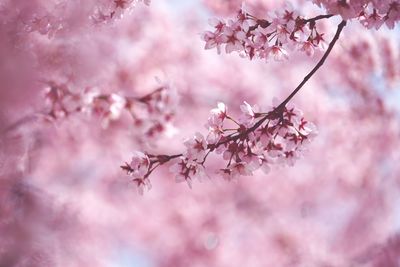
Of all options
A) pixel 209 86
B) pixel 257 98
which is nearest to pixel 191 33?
pixel 209 86

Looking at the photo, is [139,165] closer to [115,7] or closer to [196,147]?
[196,147]

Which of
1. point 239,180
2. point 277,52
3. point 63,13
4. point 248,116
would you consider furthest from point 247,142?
point 239,180

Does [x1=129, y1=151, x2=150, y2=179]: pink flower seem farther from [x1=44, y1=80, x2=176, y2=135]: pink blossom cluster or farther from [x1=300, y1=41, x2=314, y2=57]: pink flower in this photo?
[x1=44, y1=80, x2=176, y2=135]: pink blossom cluster

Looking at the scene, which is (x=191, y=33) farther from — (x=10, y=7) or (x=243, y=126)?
(x=243, y=126)

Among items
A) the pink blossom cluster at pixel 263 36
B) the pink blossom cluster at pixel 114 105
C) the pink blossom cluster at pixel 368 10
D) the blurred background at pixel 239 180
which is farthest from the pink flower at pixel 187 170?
the blurred background at pixel 239 180

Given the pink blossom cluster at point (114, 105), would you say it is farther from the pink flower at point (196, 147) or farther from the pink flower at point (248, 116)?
the pink flower at point (248, 116)
